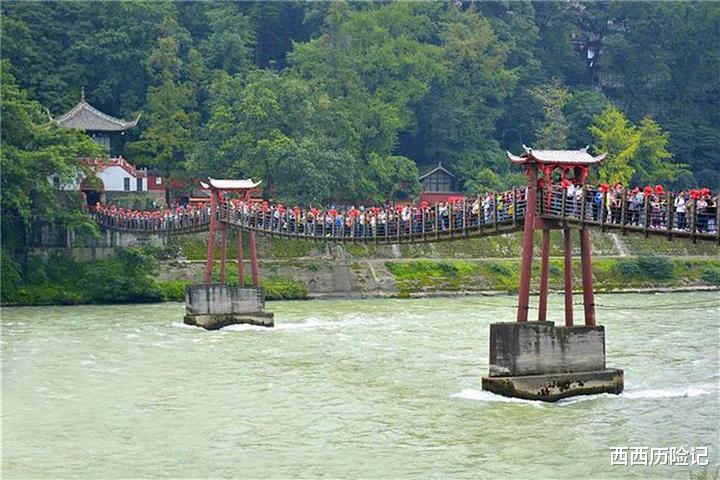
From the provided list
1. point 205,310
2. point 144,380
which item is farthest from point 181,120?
point 144,380

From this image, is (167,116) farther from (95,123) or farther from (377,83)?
(377,83)

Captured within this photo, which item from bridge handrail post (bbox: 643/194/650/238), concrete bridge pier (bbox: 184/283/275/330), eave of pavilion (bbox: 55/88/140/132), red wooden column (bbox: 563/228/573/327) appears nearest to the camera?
bridge handrail post (bbox: 643/194/650/238)

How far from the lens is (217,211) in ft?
218

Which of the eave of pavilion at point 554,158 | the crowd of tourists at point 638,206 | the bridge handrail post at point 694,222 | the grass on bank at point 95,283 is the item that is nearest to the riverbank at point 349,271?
the grass on bank at point 95,283

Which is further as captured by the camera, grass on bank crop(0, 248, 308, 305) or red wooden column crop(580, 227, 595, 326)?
grass on bank crop(0, 248, 308, 305)

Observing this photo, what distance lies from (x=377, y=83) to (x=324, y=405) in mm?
69147

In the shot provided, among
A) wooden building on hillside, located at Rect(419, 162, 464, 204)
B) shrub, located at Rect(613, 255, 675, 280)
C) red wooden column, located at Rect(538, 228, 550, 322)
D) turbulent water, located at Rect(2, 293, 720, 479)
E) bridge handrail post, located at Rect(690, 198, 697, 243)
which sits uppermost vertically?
wooden building on hillside, located at Rect(419, 162, 464, 204)

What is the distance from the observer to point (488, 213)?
44188 millimetres

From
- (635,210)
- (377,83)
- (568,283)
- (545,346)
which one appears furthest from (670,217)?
(377,83)

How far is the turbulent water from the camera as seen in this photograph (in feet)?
102

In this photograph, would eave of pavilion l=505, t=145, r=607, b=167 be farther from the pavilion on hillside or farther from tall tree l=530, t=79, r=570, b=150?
tall tree l=530, t=79, r=570, b=150

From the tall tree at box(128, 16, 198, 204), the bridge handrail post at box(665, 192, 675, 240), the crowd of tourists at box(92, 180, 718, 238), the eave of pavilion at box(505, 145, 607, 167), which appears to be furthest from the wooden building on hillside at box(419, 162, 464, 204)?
the bridge handrail post at box(665, 192, 675, 240)

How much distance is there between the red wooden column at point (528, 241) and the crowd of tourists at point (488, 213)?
38cm

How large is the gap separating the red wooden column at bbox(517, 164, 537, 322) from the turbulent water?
113 inches
